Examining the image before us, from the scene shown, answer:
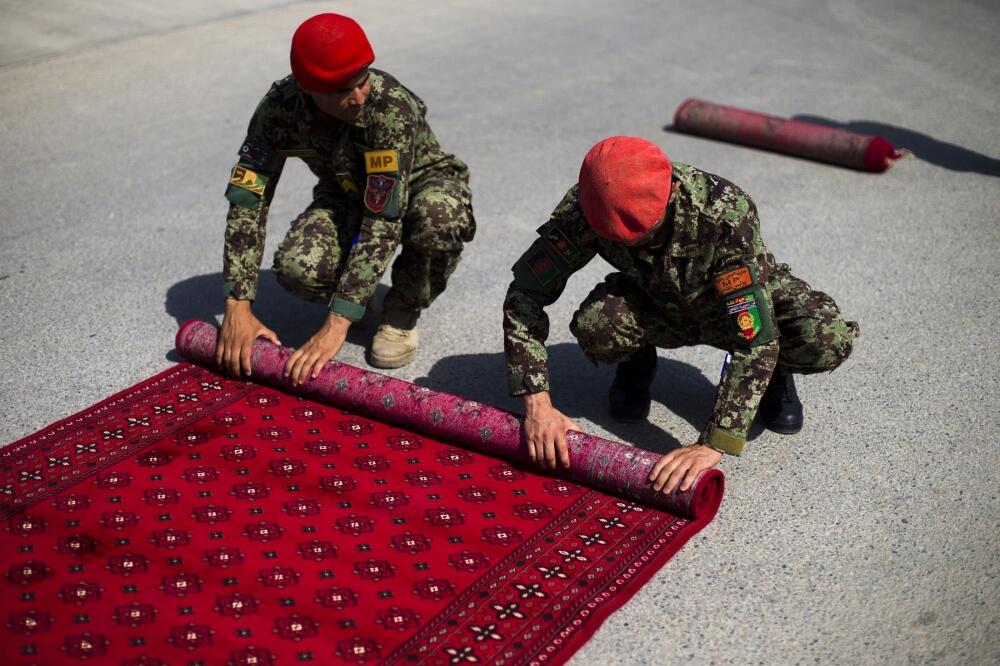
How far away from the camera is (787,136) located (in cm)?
624

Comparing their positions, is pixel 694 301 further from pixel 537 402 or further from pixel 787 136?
pixel 787 136

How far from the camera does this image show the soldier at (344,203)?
3.41 meters

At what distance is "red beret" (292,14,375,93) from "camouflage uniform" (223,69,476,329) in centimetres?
27

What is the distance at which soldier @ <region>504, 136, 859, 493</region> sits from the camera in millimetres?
2752

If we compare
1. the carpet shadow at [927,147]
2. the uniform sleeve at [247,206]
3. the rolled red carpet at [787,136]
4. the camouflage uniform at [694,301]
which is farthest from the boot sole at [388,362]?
the carpet shadow at [927,147]

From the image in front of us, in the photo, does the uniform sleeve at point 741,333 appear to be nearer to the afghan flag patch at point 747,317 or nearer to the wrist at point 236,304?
the afghan flag patch at point 747,317

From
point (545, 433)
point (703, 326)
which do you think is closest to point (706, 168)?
point (703, 326)

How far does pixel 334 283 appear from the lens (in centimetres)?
386

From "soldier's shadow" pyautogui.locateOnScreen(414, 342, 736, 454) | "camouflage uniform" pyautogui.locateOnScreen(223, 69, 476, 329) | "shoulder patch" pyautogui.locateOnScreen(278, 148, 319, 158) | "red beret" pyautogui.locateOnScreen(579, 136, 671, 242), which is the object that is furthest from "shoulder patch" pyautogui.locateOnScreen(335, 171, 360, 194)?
"red beret" pyautogui.locateOnScreen(579, 136, 671, 242)

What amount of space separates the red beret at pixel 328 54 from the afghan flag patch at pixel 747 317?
54.3 inches

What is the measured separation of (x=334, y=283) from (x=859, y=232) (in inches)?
109

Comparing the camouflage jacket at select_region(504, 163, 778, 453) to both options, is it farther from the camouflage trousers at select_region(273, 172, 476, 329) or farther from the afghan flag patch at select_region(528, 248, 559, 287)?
the camouflage trousers at select_region(273, 172, 476, 329)

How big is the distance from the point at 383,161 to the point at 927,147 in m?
4.23

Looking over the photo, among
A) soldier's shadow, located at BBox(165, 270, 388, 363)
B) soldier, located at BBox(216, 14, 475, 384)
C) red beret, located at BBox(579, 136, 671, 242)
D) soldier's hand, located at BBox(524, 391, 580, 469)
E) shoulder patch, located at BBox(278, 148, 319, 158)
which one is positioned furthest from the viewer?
soldier's shadow, located at BBox(165, 270, 388, 363)
